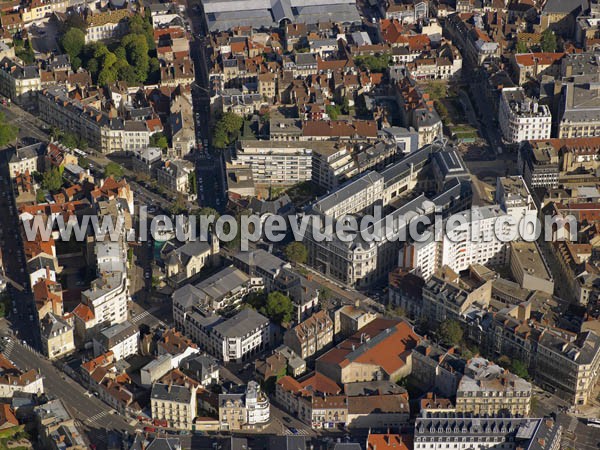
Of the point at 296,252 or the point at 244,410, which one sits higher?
the point at 296,252

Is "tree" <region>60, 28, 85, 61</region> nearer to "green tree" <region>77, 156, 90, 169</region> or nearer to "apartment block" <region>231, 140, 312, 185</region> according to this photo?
"green tree" <region>77, 156, 90, 169</region>

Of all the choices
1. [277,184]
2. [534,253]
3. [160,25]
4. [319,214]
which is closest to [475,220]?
[534,253]

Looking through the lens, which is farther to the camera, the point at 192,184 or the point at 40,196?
the point at 192,184

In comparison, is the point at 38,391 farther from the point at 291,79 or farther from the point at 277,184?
the point at 291,79

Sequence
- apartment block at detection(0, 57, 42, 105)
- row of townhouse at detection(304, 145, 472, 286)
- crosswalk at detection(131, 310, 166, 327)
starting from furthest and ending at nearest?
apartment block at detection(0, 57, 42, 105) → row of townhouse at detection(304, 145, 472, 286) → crosswalk at detection(131, 310, 166, 327)

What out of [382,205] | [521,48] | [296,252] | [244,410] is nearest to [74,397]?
[244,410]

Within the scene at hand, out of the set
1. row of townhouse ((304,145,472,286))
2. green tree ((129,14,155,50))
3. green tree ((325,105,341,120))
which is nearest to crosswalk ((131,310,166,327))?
row of townhouse ((304,145,472,286))

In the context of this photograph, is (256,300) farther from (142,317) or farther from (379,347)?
(379,347)

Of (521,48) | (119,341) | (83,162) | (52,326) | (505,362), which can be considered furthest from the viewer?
(521,48)
